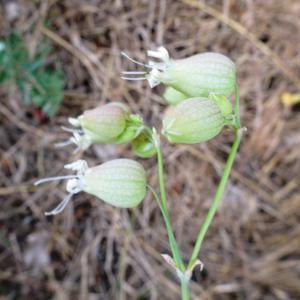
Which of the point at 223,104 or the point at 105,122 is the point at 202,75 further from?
the point at 105,122

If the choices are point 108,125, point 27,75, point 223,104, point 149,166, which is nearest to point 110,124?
point 108,125

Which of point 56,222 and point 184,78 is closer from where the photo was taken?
point 184,78

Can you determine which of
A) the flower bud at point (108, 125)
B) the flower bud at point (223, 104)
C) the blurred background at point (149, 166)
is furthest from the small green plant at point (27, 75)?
the flower bud at point (223, 104)

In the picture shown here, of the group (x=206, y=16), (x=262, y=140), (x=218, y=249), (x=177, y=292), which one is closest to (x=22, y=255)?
(x=177, y=292)

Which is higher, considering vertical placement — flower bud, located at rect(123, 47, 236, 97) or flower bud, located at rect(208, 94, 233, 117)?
flower bud, located at rect(123, 47, 236, 97)

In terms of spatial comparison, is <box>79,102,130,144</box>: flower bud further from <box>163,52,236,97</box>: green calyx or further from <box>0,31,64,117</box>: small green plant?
<box>0,31,64,117</box>: small green plant

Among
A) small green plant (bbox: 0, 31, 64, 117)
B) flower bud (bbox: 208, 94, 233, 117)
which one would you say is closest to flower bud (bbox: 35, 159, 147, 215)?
flower bud (bbox: 208, 94, 233, 117)

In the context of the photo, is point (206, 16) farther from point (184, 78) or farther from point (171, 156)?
point (184, 78)
